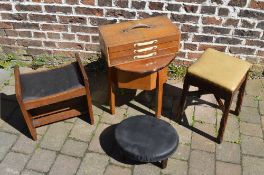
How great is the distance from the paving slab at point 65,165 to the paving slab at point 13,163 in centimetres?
34

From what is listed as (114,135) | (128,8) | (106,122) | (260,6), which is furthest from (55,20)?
(260,6)

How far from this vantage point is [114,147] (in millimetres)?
3746

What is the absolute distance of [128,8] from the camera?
4246 mm

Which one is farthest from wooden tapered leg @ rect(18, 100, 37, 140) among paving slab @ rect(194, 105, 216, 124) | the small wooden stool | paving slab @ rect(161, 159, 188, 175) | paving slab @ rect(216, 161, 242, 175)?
paving slab @ rect(216, 161, 242, 175)

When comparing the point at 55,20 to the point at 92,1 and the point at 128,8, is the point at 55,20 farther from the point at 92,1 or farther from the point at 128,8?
the point at 128,8

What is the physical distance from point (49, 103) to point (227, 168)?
201 cm

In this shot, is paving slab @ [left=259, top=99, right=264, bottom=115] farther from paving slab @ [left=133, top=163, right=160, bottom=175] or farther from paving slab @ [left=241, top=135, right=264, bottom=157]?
paving slab @ [left=133, top=163, right=160, bottom=175]

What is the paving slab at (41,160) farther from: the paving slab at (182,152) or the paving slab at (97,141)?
the paving slab at (182,152)

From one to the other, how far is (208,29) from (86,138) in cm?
207

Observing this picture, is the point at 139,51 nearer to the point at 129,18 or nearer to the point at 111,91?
the point at 111,91

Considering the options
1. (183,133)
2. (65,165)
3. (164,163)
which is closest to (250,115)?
(183,133)

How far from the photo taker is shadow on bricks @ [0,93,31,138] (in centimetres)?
399

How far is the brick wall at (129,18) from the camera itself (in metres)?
4.14

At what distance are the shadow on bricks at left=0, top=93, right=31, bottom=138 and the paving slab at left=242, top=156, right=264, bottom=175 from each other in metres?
2.44
